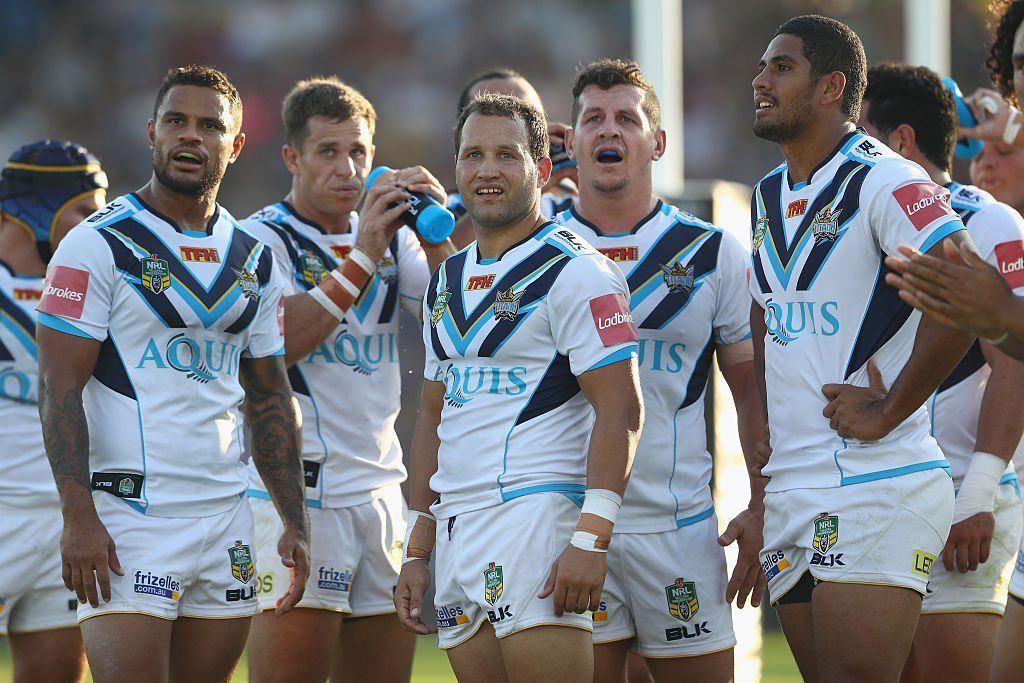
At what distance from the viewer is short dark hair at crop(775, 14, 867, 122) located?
4.34 metres

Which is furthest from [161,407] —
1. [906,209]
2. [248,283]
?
[906,209]

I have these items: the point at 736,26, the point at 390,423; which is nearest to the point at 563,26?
the point at 736,26

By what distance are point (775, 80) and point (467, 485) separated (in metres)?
1.60

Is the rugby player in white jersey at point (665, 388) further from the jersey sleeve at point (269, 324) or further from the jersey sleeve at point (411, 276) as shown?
the jersey sleeve at point (269, 324)

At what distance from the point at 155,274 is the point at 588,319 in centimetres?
149

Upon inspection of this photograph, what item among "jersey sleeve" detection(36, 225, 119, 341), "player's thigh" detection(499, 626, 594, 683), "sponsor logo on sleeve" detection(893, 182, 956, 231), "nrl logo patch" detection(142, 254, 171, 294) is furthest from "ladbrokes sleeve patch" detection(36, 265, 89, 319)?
"sponsor logo on sleeve" detection(893, 182, 956, 231)

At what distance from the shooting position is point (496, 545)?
160 inches

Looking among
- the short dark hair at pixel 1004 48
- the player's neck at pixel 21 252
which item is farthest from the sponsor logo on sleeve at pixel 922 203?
the player's neck at pixel 21 252

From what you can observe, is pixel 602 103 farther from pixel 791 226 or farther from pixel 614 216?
pixel 791 226

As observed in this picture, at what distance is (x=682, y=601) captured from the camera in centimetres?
483

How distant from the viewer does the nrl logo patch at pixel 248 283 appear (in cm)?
480

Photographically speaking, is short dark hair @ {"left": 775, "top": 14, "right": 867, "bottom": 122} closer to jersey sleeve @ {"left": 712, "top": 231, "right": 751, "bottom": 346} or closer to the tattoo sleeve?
jersey sleeve @ {"left": 712, "top": 231, "right": 751, "bottom": 346}

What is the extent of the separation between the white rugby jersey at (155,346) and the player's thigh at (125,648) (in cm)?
36

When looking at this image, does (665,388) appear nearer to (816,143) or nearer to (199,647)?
(816,143)
